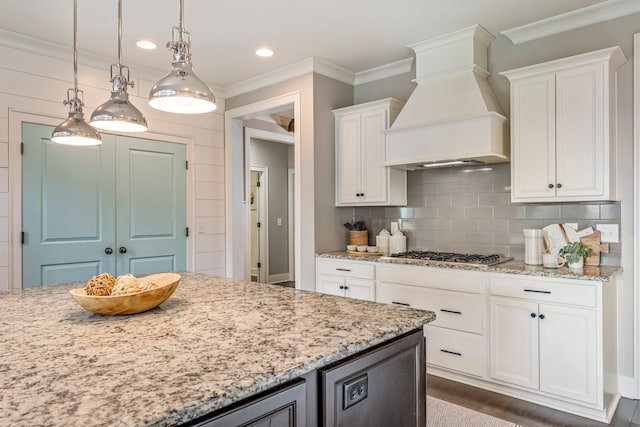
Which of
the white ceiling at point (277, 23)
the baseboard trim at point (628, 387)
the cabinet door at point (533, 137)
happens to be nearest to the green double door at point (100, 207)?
the white ceiling at point (277, 23)

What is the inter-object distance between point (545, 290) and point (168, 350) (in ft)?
7.66

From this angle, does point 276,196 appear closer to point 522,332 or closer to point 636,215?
point 522,332

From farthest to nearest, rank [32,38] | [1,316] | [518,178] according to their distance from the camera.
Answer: [32,38]
[518,178]
[1,316]

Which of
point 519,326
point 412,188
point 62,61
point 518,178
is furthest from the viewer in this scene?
point 412,188

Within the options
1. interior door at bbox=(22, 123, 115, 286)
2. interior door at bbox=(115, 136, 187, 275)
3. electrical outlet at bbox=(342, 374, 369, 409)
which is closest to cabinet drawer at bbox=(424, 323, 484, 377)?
electrical outlet at bbox=(342, 374, 369, 409)

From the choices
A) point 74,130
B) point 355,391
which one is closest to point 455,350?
point 355,391

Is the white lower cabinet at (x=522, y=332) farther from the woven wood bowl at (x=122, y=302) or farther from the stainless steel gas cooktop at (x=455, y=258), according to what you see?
the woven wood bowl at (x=122, y=302)

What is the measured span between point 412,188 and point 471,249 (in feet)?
2.56

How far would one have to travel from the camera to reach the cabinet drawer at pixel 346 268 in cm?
348

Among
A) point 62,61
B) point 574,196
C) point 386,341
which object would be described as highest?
point 62,61

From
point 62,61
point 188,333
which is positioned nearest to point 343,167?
point 62,61

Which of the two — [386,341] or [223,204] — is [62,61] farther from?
[386,341]

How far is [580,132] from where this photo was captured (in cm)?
271

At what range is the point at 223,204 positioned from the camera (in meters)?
4.73
